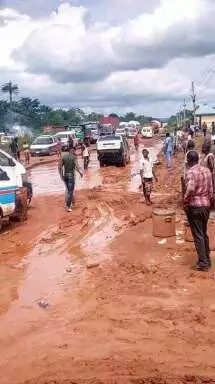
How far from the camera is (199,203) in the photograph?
7.95m

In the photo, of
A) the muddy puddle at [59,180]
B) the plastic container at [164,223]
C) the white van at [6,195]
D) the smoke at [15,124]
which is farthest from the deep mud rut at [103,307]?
the smoke at [15,124]

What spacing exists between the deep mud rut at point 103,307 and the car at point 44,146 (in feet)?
85.2

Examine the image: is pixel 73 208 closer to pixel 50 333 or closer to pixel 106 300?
pixel 106 300

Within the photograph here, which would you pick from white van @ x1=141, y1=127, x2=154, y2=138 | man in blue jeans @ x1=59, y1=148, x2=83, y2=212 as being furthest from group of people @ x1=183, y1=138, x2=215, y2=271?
white van @ x1=141, y1=127, x2=154, y2=138

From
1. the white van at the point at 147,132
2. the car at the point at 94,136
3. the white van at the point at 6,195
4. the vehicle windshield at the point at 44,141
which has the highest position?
the white van at the point at 6,195

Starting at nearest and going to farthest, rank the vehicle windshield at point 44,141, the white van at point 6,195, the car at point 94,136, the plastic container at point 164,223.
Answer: the plastic container at point 164,223 < the white van at point 6,195 < the vehicle windshield at point 44,141 < the car at point 94,136

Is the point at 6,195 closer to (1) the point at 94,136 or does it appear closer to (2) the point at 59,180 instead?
(2) the point at 59,180

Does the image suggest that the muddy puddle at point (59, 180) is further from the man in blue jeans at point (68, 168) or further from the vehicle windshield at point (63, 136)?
the vehicle windshield at point (63, 136)

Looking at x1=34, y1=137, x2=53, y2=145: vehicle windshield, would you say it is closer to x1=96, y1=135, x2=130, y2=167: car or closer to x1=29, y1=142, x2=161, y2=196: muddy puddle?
x1=29, y1=142, x2=161, y2=196: muddy puddle

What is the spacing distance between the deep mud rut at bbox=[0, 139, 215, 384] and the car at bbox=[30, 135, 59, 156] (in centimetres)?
2598

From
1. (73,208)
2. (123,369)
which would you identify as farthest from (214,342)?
(73,208)

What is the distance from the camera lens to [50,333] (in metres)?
5.97

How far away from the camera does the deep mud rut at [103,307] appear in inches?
196

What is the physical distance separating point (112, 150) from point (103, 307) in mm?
22455
